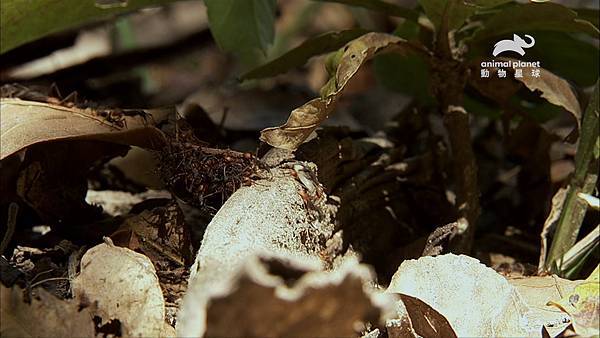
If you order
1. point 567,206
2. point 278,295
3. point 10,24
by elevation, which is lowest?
point 567,206

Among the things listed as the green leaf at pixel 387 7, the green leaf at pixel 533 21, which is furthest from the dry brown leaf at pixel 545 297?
the green leaf at pixel 387 7

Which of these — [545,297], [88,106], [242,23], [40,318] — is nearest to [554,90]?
[545,297]

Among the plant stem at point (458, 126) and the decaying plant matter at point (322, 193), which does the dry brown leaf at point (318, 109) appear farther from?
the plant stem at point (458, 126)

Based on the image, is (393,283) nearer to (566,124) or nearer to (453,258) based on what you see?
(453,258)

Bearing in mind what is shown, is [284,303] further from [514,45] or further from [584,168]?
[514,45]

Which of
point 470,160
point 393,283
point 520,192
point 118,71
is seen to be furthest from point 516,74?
point 118,71
